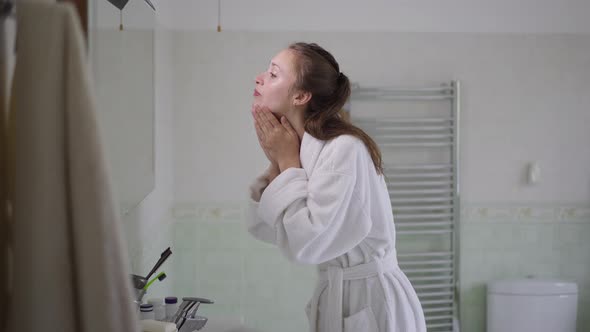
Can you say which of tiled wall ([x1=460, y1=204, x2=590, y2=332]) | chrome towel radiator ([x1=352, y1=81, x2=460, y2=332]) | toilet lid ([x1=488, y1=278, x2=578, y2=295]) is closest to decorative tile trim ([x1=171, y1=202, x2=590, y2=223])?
tiled wall ([x1=460, y1=204, x2=590, y2=332])

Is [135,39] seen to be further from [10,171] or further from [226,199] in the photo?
[226,199]

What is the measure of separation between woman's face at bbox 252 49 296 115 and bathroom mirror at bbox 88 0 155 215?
1.20 ft

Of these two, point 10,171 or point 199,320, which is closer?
point 10,171

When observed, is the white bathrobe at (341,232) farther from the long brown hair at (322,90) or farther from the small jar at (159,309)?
the small jar at (159,309)

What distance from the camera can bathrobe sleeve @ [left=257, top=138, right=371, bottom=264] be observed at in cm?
158

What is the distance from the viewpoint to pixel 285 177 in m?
1.67

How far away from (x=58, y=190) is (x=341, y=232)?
920mm

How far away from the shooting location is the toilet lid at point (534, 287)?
3.42 m

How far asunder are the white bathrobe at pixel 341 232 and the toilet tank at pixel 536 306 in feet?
5.72

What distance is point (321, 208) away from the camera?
158cm

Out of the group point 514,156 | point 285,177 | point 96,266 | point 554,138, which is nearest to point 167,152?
point 285,177

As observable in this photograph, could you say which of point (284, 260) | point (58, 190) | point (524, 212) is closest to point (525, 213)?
point (524, 212)

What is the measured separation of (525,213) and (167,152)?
6.44ft

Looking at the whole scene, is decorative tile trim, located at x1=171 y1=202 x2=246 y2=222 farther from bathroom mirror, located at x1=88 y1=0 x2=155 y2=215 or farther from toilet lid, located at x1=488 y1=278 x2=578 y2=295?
toilet lid, located at x1=488 y1=278 x2=578 y2=295
